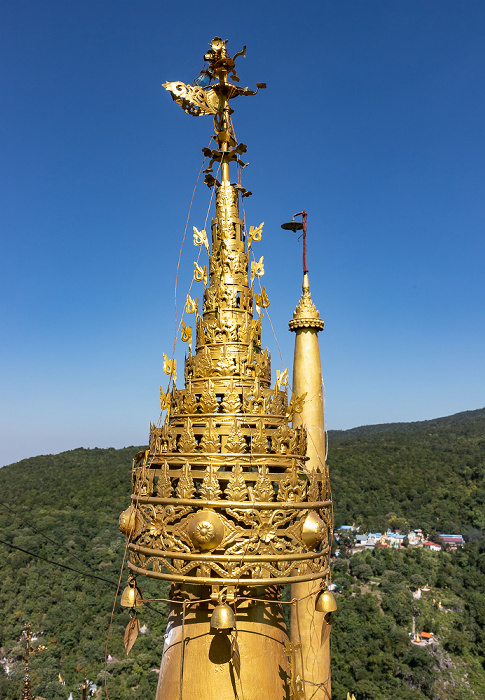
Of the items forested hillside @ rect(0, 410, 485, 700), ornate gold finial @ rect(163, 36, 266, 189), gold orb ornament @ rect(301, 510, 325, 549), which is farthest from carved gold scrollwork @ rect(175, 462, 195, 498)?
forested hillside @ rect(0, 410, 485, 700)

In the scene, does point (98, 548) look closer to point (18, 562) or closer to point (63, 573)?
point (63, 573)

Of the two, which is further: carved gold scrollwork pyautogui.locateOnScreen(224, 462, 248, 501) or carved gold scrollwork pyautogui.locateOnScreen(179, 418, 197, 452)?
carved gold scrollwork pyautogui.locateOnScreen(179, 418, 197, 452)

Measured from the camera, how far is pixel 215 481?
413 cm

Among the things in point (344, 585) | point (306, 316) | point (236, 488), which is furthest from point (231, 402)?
point (344, 585)

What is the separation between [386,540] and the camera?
61.0 metres

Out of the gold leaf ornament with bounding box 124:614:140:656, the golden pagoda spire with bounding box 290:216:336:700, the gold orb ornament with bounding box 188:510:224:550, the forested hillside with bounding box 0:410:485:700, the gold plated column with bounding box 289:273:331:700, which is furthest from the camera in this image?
the forested hillside with bounding box 0:410:485:700

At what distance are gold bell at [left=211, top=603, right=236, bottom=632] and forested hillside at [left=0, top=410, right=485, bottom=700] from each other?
19.4 m

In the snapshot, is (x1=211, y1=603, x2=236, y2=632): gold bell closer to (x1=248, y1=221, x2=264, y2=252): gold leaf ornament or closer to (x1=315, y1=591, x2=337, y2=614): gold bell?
(x1=315, y1=591, x2=337, y2=614): gold bell

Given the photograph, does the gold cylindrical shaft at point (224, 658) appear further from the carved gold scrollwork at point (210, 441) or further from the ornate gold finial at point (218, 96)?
the ornate gold finial at point (218, 96)

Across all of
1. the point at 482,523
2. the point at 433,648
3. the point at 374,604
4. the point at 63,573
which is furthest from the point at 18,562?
the point at 482,523

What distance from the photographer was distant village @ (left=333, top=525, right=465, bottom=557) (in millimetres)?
59625

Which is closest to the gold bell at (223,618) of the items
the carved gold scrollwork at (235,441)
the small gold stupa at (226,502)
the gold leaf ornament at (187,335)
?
the small gold stupa at (226,502)

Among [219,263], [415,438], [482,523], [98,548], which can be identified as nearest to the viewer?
[219,263]

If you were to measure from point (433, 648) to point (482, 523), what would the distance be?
26.4 m
